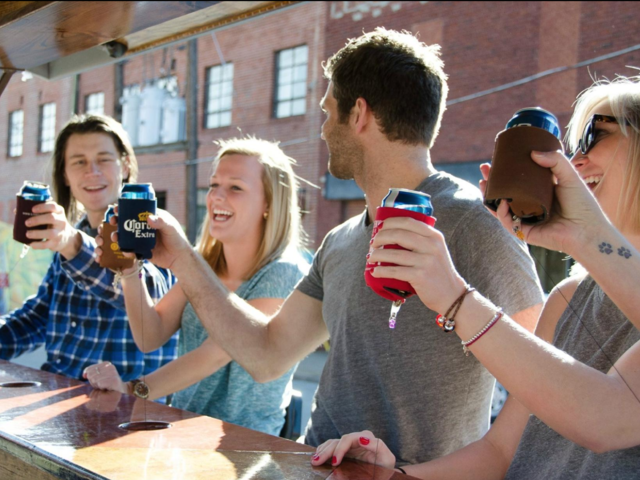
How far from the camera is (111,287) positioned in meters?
3.09

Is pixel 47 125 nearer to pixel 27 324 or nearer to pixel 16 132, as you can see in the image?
pixel 16 132

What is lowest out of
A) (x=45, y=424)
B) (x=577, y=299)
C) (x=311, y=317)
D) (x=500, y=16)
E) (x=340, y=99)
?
(x=45, y=424)

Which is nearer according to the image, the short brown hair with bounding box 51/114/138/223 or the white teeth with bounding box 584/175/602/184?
the white teeth with bounding box 584/175/602/184

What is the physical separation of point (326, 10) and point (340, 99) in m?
13.1

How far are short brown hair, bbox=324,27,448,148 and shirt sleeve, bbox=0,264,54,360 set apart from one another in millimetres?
2000

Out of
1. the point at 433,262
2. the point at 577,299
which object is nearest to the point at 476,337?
the point at 433,262

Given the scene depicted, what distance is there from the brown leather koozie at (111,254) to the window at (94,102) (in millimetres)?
18117

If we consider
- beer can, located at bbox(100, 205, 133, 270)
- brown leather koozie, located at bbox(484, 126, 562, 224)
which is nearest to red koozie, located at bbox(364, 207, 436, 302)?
brown leather koozie, located at bbox(484, 126, 562, 224)

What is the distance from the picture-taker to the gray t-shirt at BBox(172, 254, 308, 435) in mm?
2953

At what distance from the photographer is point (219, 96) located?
17.2m

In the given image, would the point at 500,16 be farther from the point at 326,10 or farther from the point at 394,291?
the point at 394,291

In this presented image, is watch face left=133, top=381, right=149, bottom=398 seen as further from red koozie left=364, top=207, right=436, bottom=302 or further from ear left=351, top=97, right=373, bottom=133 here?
red koozie left=364, top=207, right=436, bottom=302

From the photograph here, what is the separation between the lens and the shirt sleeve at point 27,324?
347 centimetres

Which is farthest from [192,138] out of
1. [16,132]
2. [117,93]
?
[16,132]
